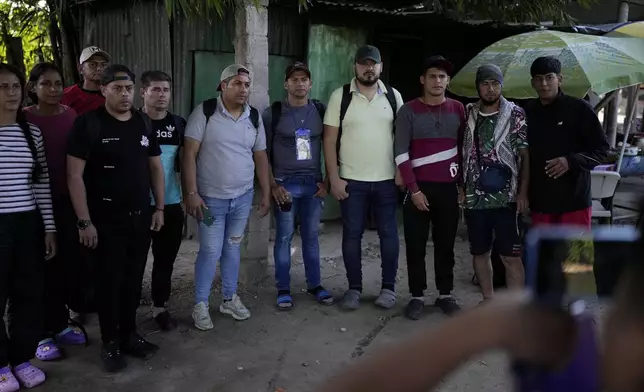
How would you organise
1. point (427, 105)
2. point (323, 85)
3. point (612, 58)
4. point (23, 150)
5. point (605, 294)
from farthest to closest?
point (323, 85) < point (612, 58) < point (427, 105) < point (23, 150) < point (605, 294)

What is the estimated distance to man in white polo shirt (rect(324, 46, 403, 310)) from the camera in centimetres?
477

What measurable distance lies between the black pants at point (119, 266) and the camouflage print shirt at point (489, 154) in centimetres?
240

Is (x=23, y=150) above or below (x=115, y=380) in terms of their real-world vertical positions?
above

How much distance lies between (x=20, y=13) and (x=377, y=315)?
7.20 m

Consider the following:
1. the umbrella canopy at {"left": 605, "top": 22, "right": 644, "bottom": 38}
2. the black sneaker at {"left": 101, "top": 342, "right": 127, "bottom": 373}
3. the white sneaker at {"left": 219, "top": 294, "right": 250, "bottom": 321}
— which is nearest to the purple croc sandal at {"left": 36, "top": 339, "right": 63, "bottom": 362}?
the black sneaker at {"left": 101, "top": 342, "right": 127, "bottom": 373}

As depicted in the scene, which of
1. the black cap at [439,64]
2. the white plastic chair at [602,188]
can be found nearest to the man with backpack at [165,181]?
the black cap at [439,64]

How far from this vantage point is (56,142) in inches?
153

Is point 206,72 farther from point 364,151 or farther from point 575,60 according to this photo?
point 575,60

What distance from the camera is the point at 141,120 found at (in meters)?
3.85

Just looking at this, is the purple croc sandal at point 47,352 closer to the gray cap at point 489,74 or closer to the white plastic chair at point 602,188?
the gray cap at point 489,74

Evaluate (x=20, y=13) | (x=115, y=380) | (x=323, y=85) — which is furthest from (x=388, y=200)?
(x=20, y=13)

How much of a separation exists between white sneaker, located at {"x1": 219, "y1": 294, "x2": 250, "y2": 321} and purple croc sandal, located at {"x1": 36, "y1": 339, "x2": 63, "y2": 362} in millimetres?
1274

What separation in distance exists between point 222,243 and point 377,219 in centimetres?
130

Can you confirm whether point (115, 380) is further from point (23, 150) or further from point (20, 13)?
point (20, 13)
